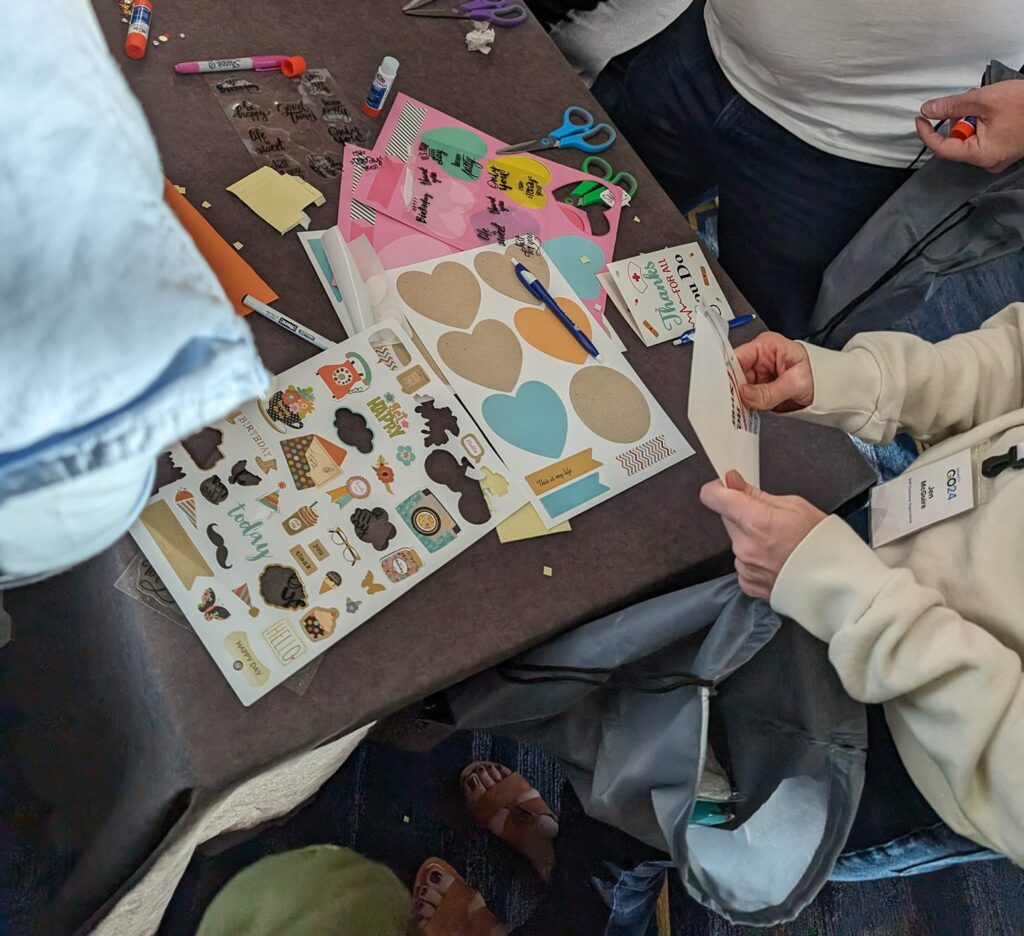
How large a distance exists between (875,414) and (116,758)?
31.7 inches

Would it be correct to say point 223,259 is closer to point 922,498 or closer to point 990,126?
point 922,498


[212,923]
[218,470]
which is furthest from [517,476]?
[212,923]

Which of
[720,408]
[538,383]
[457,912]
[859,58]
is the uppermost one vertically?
[859,58]

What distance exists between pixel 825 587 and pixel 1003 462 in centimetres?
23

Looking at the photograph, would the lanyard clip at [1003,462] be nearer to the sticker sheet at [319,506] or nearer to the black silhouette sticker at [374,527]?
the sticker sheet at [319,506]

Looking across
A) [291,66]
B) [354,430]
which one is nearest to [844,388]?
[354,430]

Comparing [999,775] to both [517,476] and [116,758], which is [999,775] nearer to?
[517,476]

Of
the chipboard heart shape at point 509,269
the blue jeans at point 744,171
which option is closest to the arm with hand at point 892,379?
the chipboard heart shape at point 509,269

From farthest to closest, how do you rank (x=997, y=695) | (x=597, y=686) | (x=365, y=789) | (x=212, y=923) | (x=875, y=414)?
(x=365, y=789) < (x=212, y=923) < (x=875, y=414) < (x=597, y=686) < (x=997, y=695)

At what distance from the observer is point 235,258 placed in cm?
83

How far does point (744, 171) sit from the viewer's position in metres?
1.35

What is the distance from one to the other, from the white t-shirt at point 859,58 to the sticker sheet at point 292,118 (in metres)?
0.63

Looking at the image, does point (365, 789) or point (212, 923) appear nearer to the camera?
point (212, 923)

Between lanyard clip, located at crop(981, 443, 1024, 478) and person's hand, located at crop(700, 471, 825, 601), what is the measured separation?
6.5 inches
